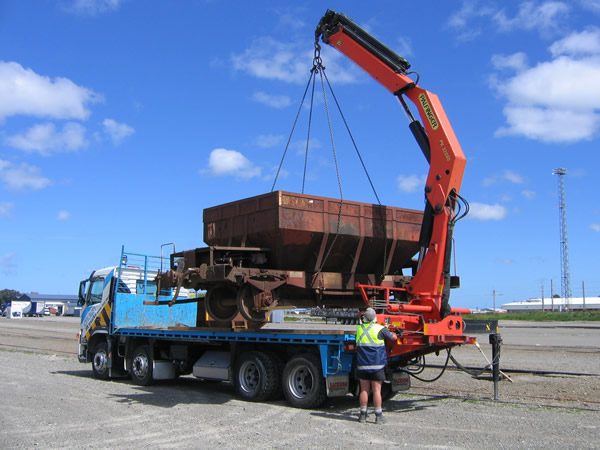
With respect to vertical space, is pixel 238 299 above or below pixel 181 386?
above

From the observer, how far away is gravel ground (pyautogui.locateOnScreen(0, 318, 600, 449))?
7598mm

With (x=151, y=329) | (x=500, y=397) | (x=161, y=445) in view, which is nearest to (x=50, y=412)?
(x=161, y=445)

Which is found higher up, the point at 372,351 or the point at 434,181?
the point at 434,181

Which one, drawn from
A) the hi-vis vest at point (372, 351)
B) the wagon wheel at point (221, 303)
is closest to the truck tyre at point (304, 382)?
the hi-vis vest at point (372, 351)

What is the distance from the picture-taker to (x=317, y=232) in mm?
11352

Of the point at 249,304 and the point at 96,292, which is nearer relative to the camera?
the point at 249,304

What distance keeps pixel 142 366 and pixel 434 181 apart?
8317 mm

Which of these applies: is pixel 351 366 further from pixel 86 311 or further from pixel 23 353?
pixel 23 353

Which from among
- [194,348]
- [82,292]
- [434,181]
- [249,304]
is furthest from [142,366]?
[434,181]

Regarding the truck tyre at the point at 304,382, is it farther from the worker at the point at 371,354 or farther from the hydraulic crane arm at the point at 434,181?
the hydraulic crane arm at the point at 434,181

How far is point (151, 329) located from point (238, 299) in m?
3.30

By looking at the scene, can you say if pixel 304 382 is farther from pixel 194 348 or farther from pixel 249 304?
pixel 194 348

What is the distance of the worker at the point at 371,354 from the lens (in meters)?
8.98

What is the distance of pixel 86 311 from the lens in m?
16.6
